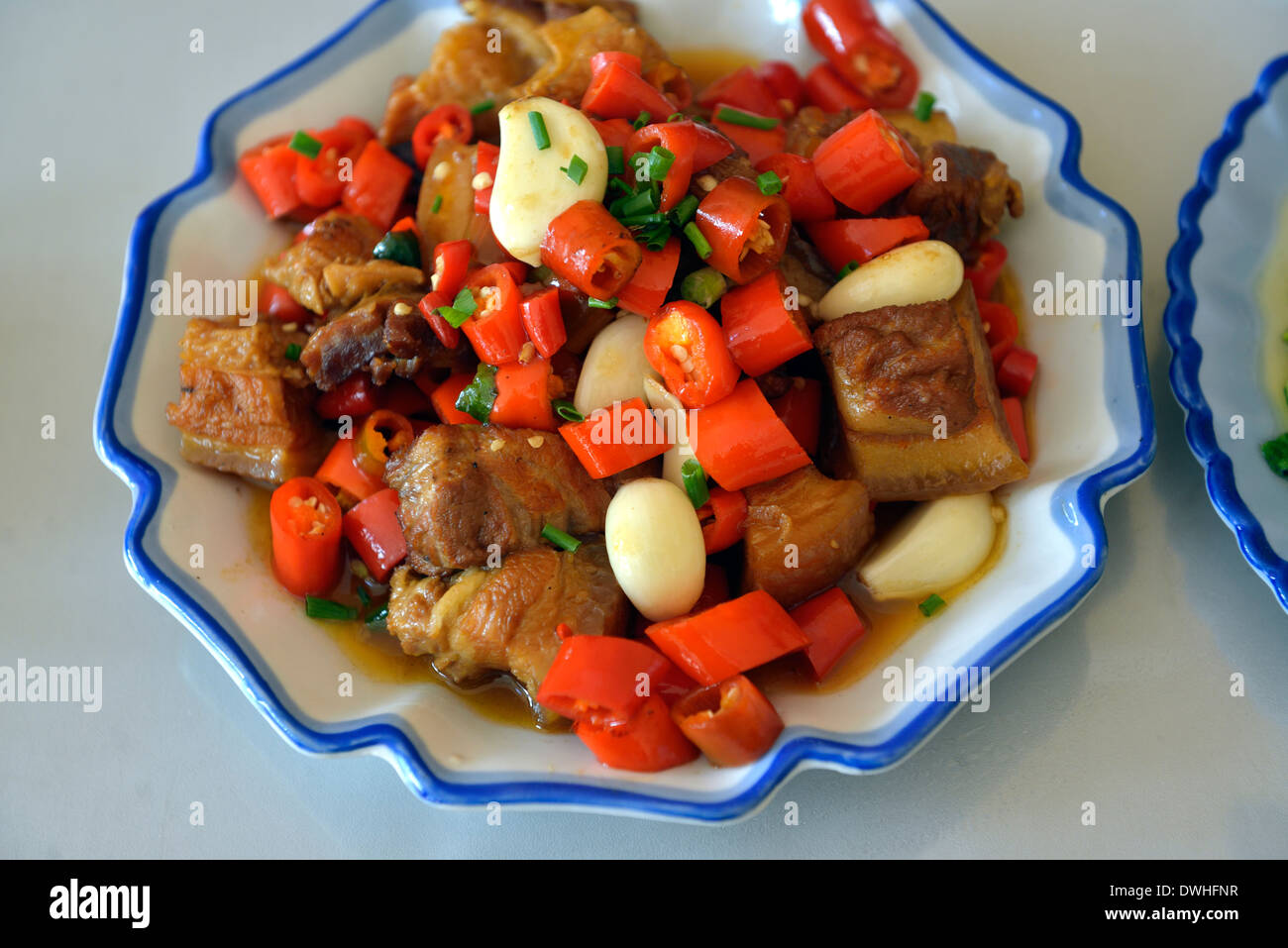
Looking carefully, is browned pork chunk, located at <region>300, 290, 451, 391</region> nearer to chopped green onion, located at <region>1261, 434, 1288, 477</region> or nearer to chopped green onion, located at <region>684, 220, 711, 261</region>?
chopped green onion, located at <region>684, 220, 711, 261</region>

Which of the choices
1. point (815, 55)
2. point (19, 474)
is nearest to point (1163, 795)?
point (815, 55)

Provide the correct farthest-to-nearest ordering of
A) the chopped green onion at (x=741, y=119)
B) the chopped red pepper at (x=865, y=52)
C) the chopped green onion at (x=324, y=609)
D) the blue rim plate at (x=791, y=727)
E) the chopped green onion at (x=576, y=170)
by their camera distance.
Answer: the chopped red pepper at (x=865, y=52) < the chopped green onion at (x=741, y=119) < the chopped green onion at (x=324, y=609) < the chopped green onion at (x=576, y=170) < the blue rim plate at (x=791, y=727)

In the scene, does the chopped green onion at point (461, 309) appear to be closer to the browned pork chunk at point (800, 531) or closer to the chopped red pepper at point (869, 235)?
the browned pork chunk at point (800, 531)

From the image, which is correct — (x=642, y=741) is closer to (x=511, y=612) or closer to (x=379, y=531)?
(x=511, y=612)

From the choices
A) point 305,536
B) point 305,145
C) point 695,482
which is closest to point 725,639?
point 695,482

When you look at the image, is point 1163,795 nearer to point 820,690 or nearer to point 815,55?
point 820,690

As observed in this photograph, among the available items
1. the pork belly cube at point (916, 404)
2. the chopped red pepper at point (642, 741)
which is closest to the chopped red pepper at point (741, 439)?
the pork belly cube at point (916, 404)
